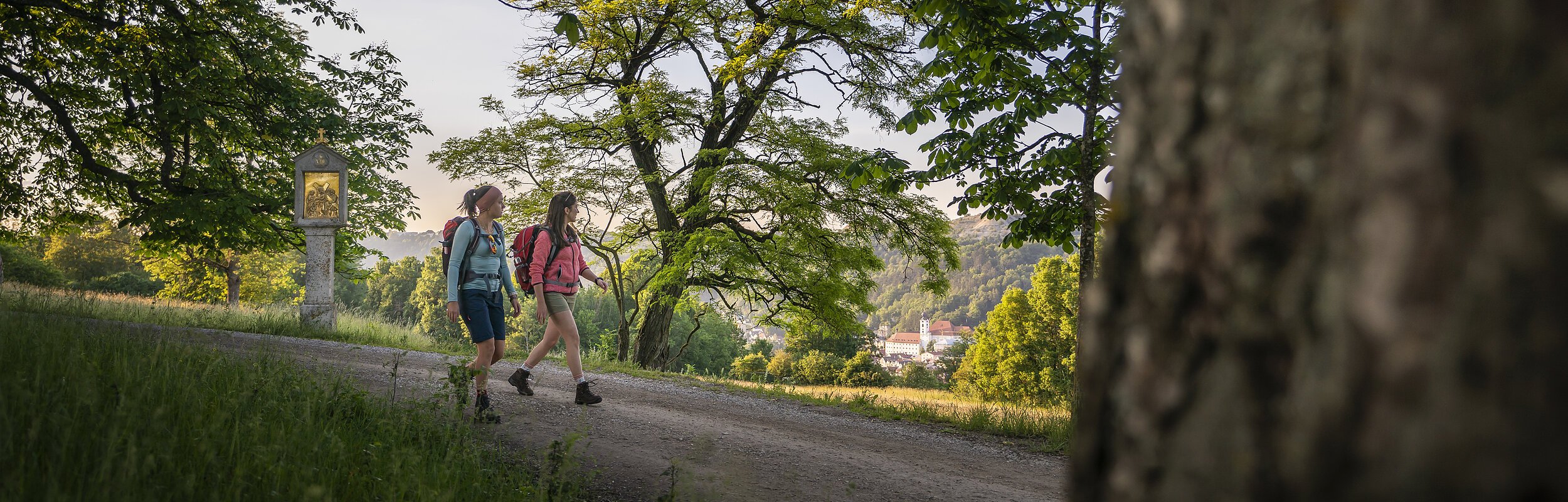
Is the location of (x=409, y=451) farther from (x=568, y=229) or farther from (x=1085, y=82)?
(x=1085, y=82)

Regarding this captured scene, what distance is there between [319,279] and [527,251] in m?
9.23

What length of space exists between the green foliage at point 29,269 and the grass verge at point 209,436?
42844 mm

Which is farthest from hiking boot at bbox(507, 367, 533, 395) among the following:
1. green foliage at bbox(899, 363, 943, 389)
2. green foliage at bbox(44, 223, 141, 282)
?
green foliage at bbox(899, 363, 943, 389)

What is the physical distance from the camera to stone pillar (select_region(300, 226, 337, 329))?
1252 cm

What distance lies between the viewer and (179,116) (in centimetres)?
1151

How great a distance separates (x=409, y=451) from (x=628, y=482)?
1279 millimetres

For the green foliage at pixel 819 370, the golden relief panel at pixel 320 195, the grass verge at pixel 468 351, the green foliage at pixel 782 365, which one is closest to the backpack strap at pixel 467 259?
the grass verge at pixel 468 351

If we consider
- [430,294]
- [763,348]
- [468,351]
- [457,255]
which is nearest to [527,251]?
[457,255]

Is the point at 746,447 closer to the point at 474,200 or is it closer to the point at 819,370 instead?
the point at 474,200

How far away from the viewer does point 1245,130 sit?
29.9 inches

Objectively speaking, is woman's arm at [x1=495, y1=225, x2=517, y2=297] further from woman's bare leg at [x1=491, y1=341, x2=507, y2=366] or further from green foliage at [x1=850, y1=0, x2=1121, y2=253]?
green foliage at [x1=850, y1=0, x2=1121, y2=253]

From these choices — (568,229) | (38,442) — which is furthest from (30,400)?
(568,229)

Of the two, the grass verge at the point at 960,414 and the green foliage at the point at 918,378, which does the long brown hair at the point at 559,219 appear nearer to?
the grass verge at the point at 960,414

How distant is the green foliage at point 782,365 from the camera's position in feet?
202
